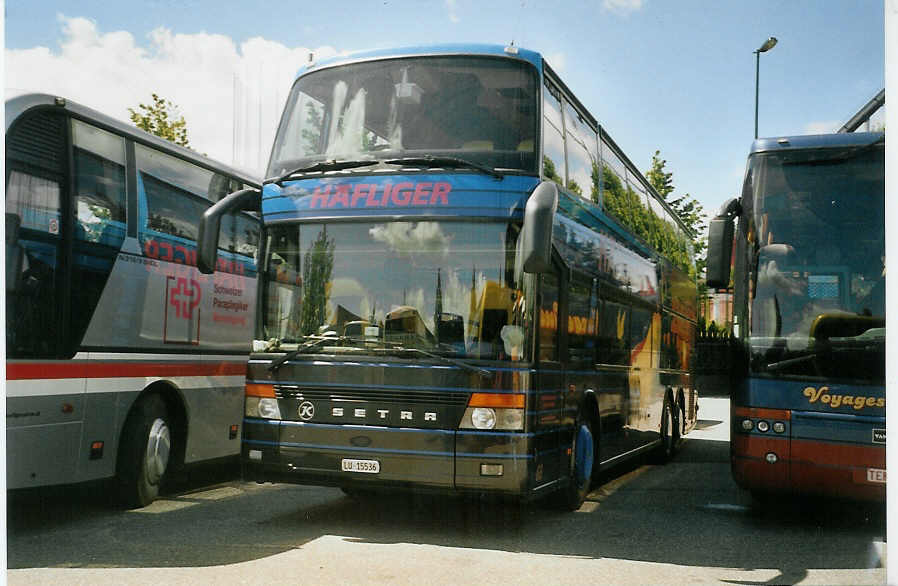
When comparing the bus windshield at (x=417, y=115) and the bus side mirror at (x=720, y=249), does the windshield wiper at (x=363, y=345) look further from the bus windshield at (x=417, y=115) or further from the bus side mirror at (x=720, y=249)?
the bus side mirror at (x=720, y=249)

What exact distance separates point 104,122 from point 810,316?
5955mm

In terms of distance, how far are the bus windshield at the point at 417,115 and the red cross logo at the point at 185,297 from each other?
1753mm

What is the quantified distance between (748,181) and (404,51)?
309 cm

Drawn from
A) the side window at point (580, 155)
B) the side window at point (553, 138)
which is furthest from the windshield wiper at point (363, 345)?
the side window at point (580, 155)

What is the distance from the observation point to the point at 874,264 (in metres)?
8.00

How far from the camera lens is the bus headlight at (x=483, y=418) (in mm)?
7602

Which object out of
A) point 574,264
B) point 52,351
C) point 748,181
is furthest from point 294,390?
point 748,181

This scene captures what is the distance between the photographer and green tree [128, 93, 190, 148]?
358 inches

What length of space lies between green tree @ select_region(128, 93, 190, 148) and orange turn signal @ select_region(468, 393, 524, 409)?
3882mm

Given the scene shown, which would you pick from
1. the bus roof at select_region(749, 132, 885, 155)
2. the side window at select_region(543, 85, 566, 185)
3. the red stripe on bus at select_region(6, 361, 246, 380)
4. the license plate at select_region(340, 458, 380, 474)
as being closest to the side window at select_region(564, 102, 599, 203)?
the side window at select_region(543, 85, 566, 185)

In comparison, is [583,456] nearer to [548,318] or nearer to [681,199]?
[548,318]

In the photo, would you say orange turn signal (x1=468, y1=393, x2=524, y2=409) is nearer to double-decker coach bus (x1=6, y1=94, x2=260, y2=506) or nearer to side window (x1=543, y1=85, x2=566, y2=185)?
side window (x1=543, y1=85, x2=566, y2=185)

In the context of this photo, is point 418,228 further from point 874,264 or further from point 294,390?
point 874,264

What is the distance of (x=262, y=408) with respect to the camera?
320 inches
